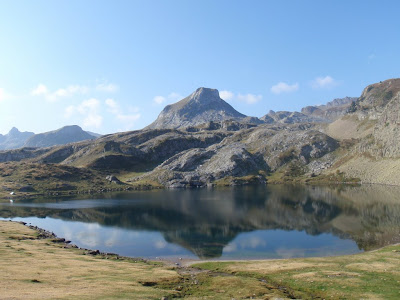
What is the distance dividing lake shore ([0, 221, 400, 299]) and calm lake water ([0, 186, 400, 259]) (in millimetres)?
21116

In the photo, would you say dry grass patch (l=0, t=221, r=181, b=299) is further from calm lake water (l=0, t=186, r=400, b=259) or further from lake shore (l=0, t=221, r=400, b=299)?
calm lake water (l=0, t=186, r=400, b=259)

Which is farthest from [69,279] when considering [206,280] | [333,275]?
[333,275]

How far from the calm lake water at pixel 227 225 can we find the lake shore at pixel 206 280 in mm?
21116

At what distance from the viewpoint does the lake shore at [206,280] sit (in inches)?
1479

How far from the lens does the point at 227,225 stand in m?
116

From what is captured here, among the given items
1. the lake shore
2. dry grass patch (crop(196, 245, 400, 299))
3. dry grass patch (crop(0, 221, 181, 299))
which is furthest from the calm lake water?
dry grass patch (crop(0, 221, 181, 299))

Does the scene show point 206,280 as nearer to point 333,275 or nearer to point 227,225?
point 333,275

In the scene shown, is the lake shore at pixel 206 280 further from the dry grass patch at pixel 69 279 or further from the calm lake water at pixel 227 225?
the calm lake water at pixel 227 225

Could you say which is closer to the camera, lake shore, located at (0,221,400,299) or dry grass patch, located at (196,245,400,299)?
lake shore, located at (0,221,400,299)

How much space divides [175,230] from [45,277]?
6839 cm

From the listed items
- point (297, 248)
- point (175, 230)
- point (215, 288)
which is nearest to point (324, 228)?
point (297, 248)

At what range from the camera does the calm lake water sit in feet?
282

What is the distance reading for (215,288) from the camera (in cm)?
4434

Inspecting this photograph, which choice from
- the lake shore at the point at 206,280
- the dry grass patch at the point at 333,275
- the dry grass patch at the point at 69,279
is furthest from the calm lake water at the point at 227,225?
the dry grass patch at the point at 69,279
